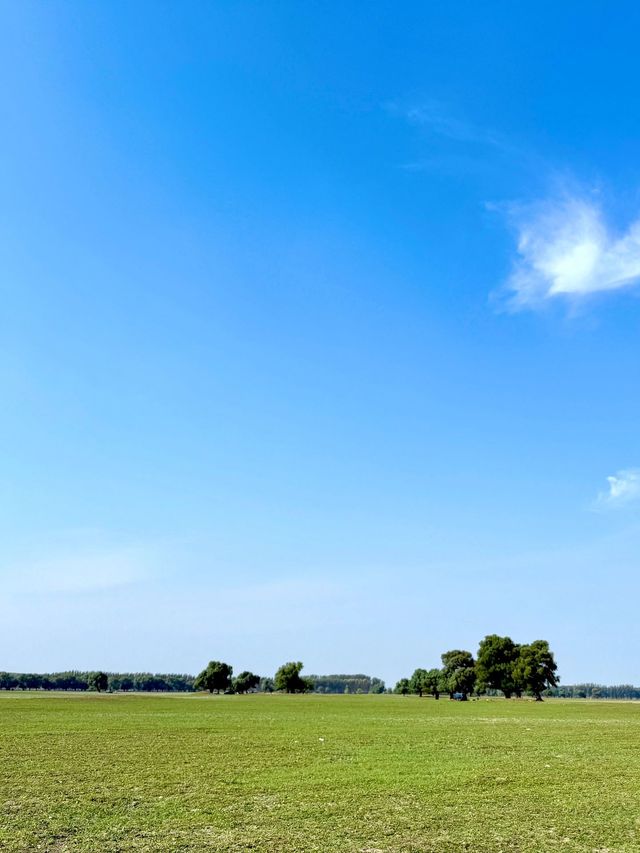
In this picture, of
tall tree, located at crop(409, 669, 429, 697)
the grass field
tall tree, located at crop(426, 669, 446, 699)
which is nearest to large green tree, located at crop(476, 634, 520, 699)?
tall tree, located at crop(426, 669, 446, 699)

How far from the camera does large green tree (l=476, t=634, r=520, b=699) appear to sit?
128 meters

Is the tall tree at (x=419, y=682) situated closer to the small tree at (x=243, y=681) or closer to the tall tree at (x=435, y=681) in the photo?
the tall tree at (x=435, y=681)

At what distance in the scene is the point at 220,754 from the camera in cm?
2470

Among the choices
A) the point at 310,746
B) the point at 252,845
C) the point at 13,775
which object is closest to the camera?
the point at 252,845

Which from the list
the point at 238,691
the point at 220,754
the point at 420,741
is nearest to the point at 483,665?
the point at 238,691

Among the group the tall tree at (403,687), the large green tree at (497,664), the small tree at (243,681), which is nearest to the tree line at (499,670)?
the large green tree at (497,664)

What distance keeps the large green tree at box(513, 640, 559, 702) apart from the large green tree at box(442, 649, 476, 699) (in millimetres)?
17035

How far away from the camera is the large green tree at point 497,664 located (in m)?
128

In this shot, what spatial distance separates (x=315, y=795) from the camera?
53.5 ft

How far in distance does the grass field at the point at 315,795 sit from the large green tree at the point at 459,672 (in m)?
118

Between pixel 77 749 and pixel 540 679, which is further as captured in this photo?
pixel 540 679

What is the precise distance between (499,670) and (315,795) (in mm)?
123288

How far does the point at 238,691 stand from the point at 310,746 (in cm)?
15783

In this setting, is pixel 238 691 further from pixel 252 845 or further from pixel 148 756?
pixel 252 845
